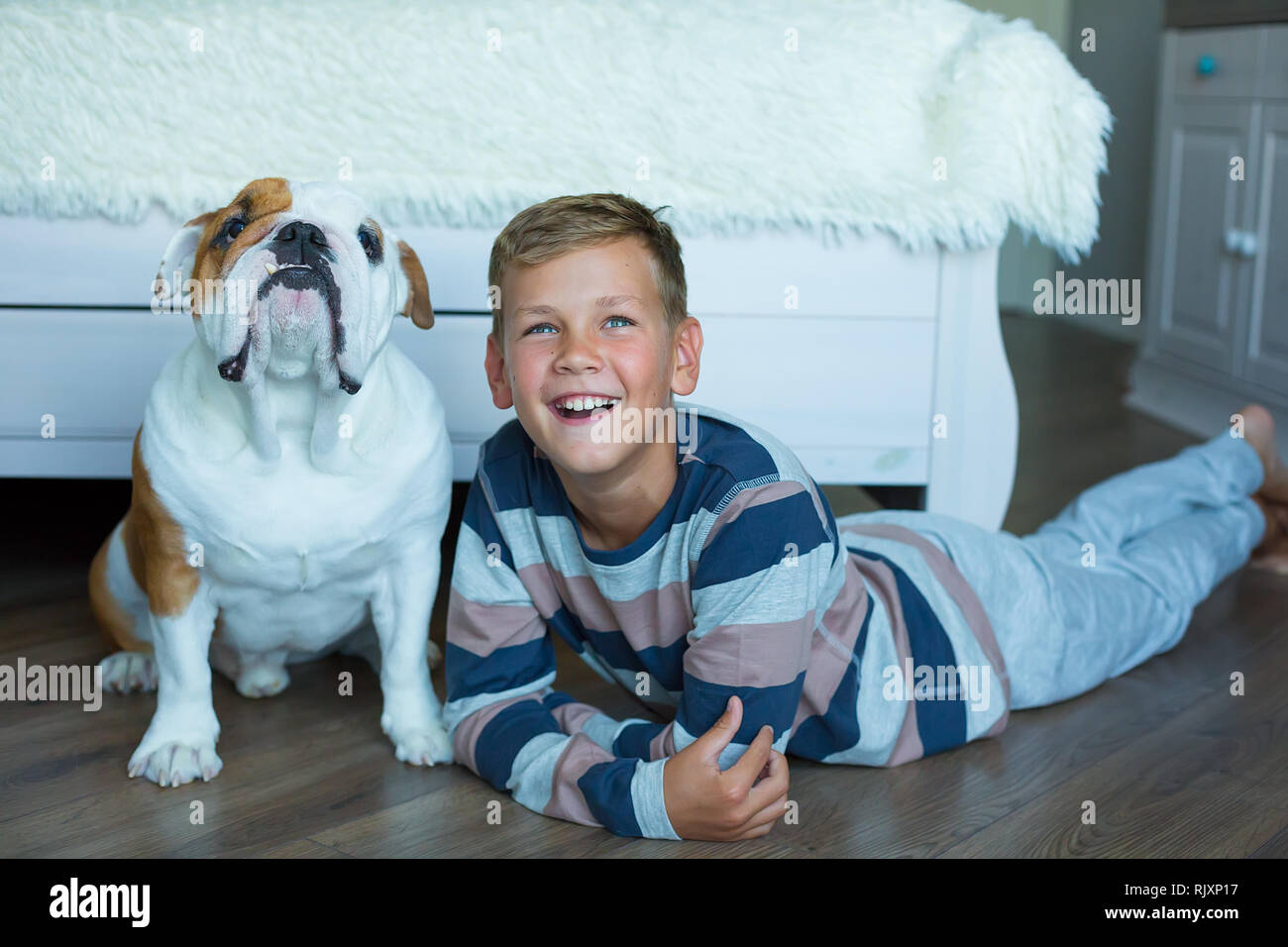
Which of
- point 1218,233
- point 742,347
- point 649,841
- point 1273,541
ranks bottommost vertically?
point 649,841

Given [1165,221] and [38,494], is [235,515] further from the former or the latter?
[1165,221]

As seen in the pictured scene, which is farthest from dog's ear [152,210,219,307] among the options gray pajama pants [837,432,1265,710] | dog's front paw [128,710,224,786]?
gray pajama pants [837,432,1265,710]

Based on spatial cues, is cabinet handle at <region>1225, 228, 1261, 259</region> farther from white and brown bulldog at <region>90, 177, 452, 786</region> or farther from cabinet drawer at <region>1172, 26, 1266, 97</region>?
white and brown bulldog at <region>90, 177, 452, 786</region>

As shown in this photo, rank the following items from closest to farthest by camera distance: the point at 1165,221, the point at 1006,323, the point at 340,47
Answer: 1. the point at 340,47
2. the point at 1165,221
3. the point at 1006,323

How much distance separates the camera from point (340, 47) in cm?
150

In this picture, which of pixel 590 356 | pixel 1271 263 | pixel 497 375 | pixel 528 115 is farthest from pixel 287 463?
pixel 1271 263

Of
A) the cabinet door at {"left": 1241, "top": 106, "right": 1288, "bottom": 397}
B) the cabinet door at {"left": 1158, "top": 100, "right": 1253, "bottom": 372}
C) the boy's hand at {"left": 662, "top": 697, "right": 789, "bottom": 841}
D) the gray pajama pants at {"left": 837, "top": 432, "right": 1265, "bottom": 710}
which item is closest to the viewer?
the boy's hand at {"left": 662, "top": 697, "right": 789, "bottom": 841}

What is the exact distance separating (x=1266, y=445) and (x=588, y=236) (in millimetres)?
1091

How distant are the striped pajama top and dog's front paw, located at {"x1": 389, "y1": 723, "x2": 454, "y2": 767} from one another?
1.1 inches

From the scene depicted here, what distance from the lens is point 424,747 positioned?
1.22 meters

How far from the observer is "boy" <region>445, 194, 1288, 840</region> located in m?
1.07

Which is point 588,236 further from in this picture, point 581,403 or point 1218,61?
point 1218,61
